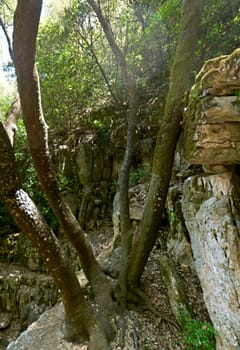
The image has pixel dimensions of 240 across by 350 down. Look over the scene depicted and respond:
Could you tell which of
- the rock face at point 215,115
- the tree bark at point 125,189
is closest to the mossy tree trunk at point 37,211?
the tree bark at point 125,189

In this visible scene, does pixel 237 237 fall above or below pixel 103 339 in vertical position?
above

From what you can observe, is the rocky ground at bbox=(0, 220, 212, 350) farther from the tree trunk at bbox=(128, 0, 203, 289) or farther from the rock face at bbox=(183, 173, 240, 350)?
the tree trunk at bbox=(128, 0, 203, 289)

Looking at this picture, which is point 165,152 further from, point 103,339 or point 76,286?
point 103,339

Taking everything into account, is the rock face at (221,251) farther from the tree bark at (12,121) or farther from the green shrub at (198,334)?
the tree bark at (12,121)

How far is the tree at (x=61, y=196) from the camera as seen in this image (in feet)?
6.68

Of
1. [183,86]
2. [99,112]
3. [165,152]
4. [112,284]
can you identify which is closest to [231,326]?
[112,284]

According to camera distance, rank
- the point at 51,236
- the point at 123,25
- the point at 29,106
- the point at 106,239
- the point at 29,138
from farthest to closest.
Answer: the point at 106,239 < the point at 123,25 < the point at 51,236 < the point at 29,138 < the point at 29,106

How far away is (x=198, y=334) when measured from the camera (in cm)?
267

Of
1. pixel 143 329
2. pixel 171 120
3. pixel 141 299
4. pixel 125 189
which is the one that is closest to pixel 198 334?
pixel 143 329

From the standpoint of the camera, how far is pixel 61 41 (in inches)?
250

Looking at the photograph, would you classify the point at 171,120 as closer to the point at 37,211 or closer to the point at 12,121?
the point at 37,211

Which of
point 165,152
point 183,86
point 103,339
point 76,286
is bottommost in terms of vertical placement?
point 103,339

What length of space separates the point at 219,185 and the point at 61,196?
187 cm

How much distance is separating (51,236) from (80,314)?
123 centimetres
